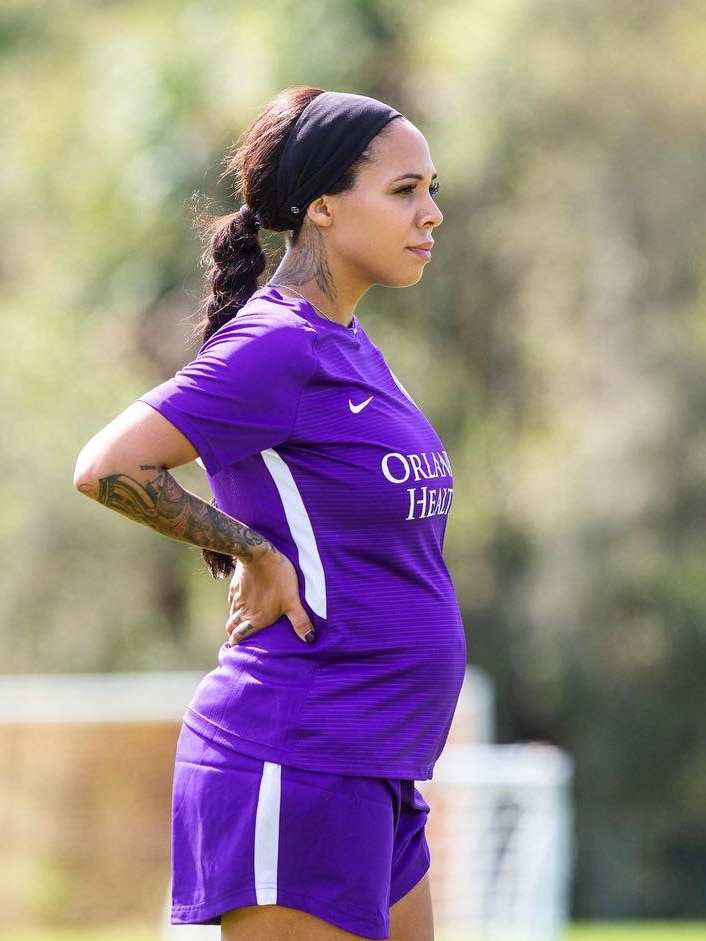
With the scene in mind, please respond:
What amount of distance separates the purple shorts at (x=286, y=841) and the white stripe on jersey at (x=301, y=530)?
285 mm

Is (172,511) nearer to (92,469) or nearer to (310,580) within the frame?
(92,469)

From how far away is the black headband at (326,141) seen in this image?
2.72m

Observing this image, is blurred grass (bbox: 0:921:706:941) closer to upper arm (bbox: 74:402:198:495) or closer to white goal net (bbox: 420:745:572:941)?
white goal net (bbox: 420:745:572:941)

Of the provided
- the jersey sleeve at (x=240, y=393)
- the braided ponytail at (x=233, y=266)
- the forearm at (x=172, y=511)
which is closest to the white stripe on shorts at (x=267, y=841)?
the forearm at (x=172, y=511)

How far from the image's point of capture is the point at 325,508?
2586mm

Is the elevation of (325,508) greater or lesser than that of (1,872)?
greater

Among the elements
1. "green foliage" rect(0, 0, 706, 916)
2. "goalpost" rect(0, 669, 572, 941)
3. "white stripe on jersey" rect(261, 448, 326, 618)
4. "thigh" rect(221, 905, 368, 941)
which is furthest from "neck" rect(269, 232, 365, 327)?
"green foliage" rect(0, 0, 706, 916)

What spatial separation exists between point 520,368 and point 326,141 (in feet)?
45.1

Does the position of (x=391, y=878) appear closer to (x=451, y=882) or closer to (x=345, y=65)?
(x=451, y=882)

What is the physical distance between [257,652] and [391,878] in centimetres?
48

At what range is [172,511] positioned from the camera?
2.57 metres

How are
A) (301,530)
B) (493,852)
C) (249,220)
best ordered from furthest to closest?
(493,852) → (249,220) → (301,530)

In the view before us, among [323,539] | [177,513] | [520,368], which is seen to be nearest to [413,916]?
[323,539]

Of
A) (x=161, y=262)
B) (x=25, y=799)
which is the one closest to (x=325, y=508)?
(x=25, y=799)
